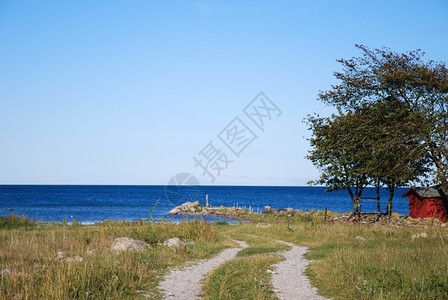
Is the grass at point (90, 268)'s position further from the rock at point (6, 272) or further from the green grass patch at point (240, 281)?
the green grass patch at point (240, 281)

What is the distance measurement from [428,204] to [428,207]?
258 mm

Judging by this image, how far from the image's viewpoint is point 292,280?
1141 cm

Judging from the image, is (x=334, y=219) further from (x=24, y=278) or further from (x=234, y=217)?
(x=24, y=278)

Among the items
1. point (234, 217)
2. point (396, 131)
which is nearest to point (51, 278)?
point (396, 131)

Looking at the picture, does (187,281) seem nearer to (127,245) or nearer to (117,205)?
(127,245)

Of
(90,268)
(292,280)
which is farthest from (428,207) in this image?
(90,268)

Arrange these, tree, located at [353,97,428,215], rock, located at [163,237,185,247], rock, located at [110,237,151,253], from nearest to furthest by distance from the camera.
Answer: rock, located at [110,237,151,253] < rock, located at [163,237,185,247] < tree, located at [353,97,428,215]

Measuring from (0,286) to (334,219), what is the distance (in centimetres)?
2893

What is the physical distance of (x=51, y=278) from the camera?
29.2ft

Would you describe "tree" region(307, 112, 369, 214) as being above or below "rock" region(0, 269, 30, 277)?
above

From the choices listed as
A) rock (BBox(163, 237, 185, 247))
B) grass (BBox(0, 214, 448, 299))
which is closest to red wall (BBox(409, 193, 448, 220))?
grass (BBox(0, 214, 448, 299))

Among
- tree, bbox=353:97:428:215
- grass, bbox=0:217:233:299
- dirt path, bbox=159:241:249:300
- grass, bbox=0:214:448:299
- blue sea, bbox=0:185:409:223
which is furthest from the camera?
blue sea, bbox=0:185:409:223

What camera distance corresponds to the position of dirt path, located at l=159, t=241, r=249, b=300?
968cm

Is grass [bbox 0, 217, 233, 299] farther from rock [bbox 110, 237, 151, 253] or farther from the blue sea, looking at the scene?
the blue sea
